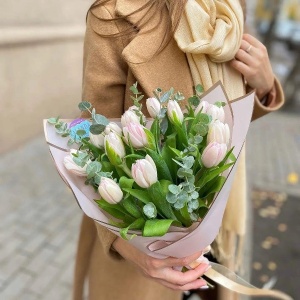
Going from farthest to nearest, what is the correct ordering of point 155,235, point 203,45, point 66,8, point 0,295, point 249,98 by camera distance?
point 66,8, point 0,295, point 203,45, point 249,98, point 155,235

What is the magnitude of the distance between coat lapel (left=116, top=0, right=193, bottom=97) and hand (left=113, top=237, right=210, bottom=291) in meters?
0.47

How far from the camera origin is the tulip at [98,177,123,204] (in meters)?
0.88

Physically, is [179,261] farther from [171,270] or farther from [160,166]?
[160,166]

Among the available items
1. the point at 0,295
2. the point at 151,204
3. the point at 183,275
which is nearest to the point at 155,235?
the point at 151,204

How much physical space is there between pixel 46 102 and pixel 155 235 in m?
5.16

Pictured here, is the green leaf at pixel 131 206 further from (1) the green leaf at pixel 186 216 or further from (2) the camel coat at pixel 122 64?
(2) the camel coat at pixel 122 64

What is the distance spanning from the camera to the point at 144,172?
87 cm

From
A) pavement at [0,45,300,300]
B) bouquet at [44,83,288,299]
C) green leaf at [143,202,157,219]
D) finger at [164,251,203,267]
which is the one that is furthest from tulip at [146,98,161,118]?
pavement at [0,45,300,300]

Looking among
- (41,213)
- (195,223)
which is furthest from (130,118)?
(41,213)

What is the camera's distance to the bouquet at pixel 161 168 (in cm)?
89

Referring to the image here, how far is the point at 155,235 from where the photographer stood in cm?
87

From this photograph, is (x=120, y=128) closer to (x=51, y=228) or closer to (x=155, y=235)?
(x=155, y=235)

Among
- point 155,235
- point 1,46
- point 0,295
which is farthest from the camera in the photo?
point 1,46

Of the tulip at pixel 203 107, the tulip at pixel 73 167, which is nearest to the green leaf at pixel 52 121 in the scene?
Result: the tulip at pixel 73 167
